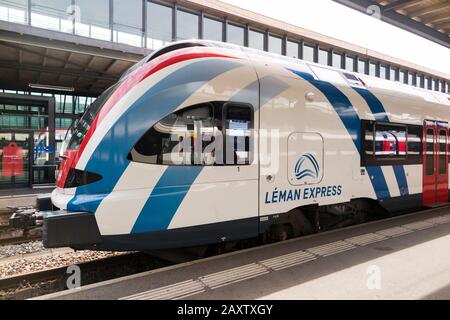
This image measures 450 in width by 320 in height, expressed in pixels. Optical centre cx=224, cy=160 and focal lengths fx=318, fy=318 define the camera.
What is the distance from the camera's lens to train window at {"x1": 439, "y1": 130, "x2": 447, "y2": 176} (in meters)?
7.37

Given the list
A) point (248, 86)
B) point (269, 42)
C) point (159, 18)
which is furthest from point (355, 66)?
point (248, 86)

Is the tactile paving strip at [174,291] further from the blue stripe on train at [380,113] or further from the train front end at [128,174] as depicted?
the blue stripe on train at [380,113]

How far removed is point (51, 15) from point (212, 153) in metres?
10.6

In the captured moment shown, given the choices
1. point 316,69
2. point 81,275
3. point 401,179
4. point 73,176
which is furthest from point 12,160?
point 401,179

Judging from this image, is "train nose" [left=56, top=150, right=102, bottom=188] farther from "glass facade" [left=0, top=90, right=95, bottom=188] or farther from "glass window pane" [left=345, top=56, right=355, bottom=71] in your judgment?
"glass window pane" [left=345, top=56, right=355, bottom=71]

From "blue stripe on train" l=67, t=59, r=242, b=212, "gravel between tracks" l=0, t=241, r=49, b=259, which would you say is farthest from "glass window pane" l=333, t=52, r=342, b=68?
"gravel between tracks" l=0, t=241, r=49, b=259

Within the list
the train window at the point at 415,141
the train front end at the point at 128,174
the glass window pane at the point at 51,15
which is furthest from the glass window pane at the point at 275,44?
the train front end at the point at 128,174

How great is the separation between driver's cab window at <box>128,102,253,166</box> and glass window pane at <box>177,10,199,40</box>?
1222 centimetres

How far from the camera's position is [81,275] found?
14.9 feet

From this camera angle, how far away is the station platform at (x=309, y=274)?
11.2ft

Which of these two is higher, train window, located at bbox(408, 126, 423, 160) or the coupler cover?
train window, located at bbox(408, 126, 423, 160)

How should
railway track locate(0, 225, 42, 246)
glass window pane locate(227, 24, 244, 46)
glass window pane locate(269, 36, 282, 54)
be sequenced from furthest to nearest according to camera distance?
glass window pane locate(269, 36, 282, 54), glass window pane locate(227, 24, 244, 46), railway track locate(0, 225, 42, 246)
